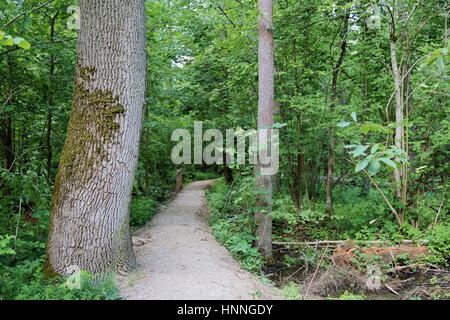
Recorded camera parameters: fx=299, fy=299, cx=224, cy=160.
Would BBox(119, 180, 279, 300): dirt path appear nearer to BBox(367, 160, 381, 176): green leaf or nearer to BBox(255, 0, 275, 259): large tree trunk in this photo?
BBox(255, 0, 275, 259): large tree trunk

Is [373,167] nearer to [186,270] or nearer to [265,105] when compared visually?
[186,270]

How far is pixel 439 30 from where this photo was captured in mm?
7379

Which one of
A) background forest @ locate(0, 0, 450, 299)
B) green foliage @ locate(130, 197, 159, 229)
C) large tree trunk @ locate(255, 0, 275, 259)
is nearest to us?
background forest @ locate(0, 0, 450, 299)

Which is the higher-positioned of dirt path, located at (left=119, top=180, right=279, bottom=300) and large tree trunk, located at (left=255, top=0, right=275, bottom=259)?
large tree trunk, located at (left=255, top=0, right=275, bottom=259)

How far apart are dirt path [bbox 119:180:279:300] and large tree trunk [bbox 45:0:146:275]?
52cm

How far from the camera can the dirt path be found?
→ 3.61m

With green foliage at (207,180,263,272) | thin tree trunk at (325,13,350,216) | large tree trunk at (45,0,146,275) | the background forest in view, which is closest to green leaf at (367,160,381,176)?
large tree trunk at (45,0,146,275)

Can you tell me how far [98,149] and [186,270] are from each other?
2187 mm

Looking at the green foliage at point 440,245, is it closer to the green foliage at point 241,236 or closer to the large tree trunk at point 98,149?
the green foliage at point 241,236

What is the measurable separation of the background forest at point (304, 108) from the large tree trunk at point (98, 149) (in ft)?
3.71

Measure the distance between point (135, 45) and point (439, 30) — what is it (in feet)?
24.7

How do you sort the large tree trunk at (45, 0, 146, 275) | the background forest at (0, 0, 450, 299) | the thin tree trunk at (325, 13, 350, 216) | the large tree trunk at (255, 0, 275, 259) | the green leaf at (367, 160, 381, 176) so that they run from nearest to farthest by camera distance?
the green leaf at (367, 160, 381, 176) → the large tree trunk at (45, 0, 146, 275) → the background forest at (0, 0, 450, 299) → the large tree trunk at (255, 0, 275, 259) → the thin tree trunk at (325, 13, 350, 216)

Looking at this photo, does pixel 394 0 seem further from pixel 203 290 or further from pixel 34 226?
pixel 34 226

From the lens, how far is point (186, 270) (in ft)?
14.7
